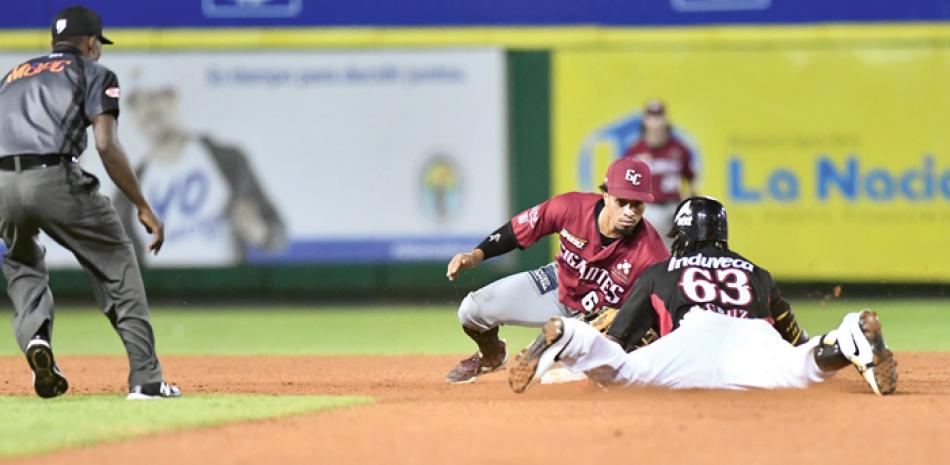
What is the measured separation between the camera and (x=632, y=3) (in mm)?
15445

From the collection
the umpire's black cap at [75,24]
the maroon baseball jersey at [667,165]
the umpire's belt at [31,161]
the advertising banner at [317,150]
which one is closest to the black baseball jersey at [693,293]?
the umpire's belt at [31,161]

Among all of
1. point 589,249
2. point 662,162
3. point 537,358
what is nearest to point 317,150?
point 662,162

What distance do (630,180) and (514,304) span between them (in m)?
1.14

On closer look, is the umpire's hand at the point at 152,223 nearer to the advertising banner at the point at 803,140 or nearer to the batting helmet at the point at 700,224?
the batting helmet at the point at 700,224

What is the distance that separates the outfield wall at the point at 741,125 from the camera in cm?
1518

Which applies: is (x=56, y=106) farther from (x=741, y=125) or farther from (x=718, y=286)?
(x=741, y=125)

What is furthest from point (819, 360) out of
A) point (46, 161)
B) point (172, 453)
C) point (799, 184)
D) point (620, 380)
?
point (799, 184)

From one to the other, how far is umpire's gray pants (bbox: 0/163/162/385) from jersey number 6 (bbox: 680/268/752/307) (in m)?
2.53

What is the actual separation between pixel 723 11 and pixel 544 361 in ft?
29.5

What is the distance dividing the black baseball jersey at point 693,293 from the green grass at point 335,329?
3.70 m

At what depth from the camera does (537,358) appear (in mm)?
7027

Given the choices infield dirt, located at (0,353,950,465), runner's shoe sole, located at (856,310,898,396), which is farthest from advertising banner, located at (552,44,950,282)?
runner's shoe sole, located at (856,310,898,396)

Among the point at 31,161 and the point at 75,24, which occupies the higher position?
the point at 75,24

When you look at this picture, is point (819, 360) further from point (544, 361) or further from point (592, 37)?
point (592, 37)
